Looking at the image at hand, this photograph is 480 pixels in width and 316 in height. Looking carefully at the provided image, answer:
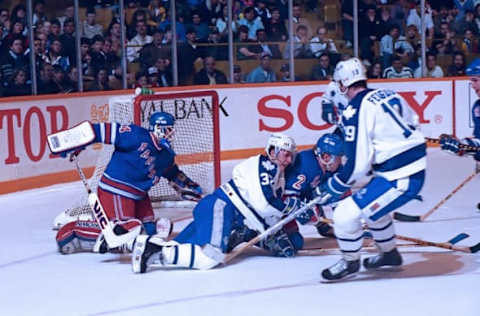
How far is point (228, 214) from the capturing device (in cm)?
539

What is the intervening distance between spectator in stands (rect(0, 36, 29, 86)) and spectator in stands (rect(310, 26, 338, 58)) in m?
3.64

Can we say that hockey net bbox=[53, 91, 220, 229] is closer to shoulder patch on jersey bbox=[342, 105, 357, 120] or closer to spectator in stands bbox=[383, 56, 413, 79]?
shoulder patch on jersey bbox=[342, 105, 357, 120]

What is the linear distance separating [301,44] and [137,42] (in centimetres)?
199

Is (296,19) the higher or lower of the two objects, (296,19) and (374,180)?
the higher

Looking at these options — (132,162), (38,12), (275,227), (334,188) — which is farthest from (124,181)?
(38,12)

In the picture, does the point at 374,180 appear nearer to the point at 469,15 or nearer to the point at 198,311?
the point at 198,311

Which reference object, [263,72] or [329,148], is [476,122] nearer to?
[329,148]

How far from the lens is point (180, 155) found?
8000 mm

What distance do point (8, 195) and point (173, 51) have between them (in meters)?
2.85

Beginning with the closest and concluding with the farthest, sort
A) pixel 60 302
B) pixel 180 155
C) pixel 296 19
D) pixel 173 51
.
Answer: pixel 60 302
pixel 180 155
pixel 173 51
pixel 296 19

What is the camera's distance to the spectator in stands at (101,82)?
9703mm

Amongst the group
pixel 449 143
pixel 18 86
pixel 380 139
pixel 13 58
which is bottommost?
pixel 449 143

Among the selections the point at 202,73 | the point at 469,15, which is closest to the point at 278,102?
the point at 202,73

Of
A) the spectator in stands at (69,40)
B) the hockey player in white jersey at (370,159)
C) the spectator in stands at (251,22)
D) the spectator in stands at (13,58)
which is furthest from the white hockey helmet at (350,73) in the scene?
the spectator in stands at (251,22)
